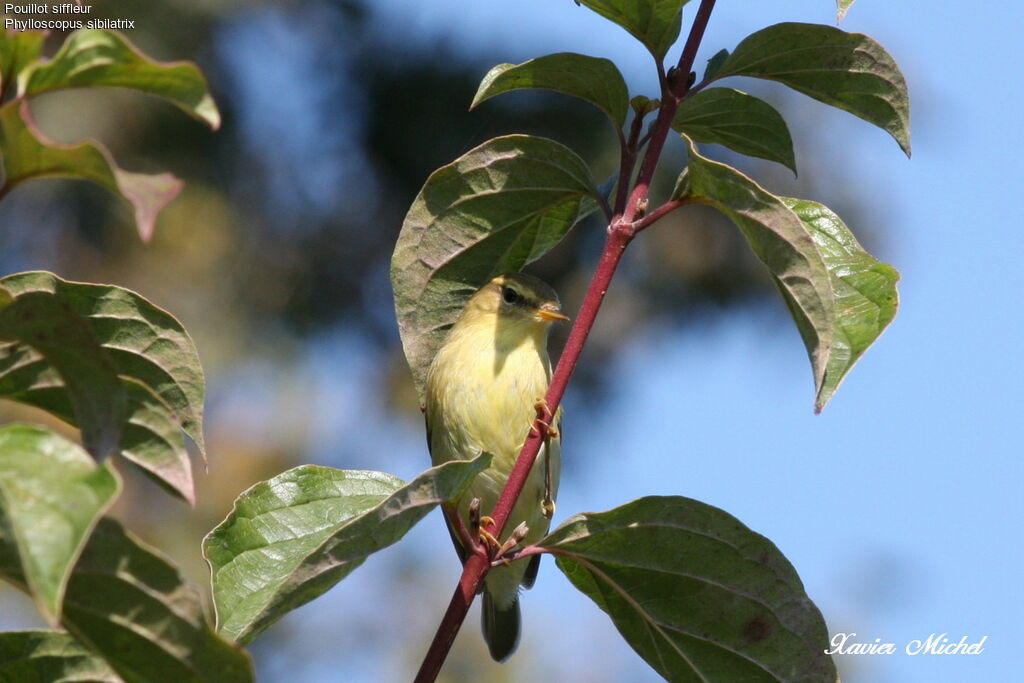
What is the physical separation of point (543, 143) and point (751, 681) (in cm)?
99

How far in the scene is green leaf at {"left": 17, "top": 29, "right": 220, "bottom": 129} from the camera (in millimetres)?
1271

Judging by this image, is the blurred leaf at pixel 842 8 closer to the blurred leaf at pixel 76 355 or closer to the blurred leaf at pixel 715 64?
the blurred leaf at pixel 715 64

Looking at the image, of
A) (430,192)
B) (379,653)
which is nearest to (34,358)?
(430,192)

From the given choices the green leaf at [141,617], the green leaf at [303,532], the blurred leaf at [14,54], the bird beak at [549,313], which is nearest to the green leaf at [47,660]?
the green leaf at [303,532]

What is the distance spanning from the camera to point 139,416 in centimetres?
146

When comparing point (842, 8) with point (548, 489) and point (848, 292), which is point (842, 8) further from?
point (548, 489)

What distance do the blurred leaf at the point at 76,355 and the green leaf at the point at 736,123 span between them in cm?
109

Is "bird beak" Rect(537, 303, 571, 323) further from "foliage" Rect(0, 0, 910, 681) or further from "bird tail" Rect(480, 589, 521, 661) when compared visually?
"foliage" Rect(0, 0, 910, 681)

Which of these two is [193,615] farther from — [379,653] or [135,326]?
[379,653]

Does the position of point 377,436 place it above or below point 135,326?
below

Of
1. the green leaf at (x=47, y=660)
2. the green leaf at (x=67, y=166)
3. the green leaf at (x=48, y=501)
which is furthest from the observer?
the green leaf at (x=47, y=660)

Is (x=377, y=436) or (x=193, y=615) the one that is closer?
(x=193, y=615)

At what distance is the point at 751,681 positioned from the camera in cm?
189

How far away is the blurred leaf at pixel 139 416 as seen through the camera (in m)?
1.46
